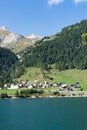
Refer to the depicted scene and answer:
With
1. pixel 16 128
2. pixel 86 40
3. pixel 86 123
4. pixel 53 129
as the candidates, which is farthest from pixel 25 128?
pixel 86 40

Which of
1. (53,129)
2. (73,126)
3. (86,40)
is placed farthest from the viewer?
(73,126)

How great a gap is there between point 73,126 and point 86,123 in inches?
221

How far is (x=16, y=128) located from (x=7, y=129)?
3465 mm

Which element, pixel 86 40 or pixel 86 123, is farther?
pixel 86 123

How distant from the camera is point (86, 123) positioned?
342 feet

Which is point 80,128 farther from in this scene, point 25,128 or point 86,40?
point 86,40

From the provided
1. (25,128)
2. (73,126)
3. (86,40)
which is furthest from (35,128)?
(86,40)

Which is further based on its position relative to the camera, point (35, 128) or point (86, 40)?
point (35, 128)

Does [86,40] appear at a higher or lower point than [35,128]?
higher

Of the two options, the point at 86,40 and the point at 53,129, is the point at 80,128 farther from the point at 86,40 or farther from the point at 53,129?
the point at 86,40

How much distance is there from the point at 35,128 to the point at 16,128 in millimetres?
4986

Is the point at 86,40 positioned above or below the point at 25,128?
above

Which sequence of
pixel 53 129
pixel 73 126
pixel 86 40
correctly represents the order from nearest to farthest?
pixel 86 40 < pixel 53 129 < pixel 73 126

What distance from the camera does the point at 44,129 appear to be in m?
95.0
